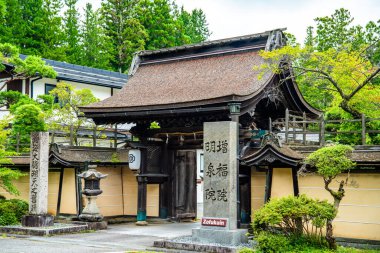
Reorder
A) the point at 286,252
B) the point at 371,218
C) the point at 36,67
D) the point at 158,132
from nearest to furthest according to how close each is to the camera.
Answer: the point at 286,252, the point at 371,218, the point at 158,132, the point at 36,67

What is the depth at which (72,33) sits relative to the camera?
50.5m

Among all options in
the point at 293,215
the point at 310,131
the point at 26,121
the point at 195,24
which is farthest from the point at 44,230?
the point at 195,24

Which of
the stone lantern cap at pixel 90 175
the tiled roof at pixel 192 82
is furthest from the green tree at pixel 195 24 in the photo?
the stone lantern cap at pixel 90 175

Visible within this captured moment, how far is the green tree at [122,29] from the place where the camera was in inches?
1954

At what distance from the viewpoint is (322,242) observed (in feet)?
45.4

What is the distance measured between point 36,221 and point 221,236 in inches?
298

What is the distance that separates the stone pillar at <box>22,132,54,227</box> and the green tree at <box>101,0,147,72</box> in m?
31.1

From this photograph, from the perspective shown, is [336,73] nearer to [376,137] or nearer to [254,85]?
[254,85]

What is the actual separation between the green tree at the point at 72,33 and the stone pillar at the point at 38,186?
98.1 ft

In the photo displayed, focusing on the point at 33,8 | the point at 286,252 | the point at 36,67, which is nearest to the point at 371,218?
the point at 286,252

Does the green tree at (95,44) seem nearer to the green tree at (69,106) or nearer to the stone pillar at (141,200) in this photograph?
the green tree at (69,106)

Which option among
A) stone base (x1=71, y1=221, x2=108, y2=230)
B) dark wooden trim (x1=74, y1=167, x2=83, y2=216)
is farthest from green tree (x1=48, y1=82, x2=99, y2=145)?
stone base (x1=71, y1=221, x2=108, y2=230)

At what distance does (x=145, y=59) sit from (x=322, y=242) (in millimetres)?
13638

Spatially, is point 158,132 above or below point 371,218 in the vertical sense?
above
